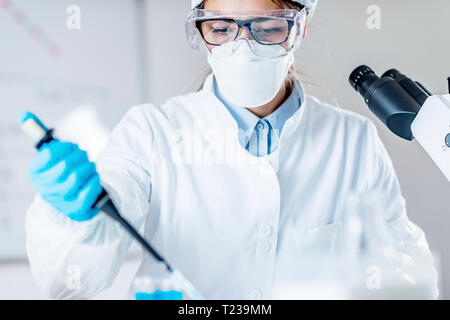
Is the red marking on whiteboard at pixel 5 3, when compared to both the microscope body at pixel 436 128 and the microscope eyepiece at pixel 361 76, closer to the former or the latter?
the microscope eyepiece at pixel 361 76

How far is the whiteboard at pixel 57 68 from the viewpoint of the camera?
105 cm

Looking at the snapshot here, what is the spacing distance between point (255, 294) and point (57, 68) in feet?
2.18

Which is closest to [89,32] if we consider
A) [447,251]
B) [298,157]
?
[298,157]

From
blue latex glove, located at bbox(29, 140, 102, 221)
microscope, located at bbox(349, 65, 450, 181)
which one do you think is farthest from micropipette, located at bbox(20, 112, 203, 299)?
microscope, located at bbox(349, 65, 450, 181)

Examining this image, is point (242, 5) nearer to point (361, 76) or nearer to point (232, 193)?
point (361, 76)

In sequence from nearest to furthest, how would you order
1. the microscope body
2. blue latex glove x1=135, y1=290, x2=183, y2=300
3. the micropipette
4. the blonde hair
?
the micropipette, the microscope body, blue latex glove x1=135, y1=290, x2=183, y2=300, the blonde hair

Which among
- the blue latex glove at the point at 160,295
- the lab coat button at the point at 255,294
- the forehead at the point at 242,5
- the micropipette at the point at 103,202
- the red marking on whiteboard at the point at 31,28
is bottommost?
the lab coat button at the point at 255,294

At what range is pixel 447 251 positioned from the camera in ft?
3.16

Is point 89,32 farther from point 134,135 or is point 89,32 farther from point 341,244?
point 341,244

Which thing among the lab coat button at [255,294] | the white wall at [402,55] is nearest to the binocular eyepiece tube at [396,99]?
the white wall at [402,55]

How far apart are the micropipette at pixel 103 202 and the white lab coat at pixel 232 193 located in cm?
10

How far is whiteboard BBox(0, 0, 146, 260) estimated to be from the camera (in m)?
1.05

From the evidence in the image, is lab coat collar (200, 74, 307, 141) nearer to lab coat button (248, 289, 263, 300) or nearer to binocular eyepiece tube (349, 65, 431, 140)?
binocular eyepiece tube (349, 65, 431, 140)

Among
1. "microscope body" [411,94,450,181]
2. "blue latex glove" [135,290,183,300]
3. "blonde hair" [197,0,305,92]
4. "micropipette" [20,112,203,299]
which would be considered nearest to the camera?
"micropipette" [20,112,203,299]
